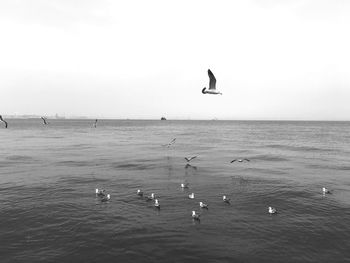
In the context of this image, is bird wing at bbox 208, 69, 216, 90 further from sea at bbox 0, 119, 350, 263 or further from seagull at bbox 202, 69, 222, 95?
sea at bbox 0, 119, 350, 263

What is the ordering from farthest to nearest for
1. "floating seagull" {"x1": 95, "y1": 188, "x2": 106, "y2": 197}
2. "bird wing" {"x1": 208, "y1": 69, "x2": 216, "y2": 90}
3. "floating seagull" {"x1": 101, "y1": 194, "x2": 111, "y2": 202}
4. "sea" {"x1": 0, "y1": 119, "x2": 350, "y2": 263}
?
"floating seagull" {"x1": 95, "y1": 188, "x2": 106, "y2": 197}
"floating seagull" {"x1": 101, "y1": 194, "x2": 111, "y2": 202}
"sea" {"x1": 0, "y1": 119, "x2": 350, "y2": 263}
"bird wing" {"x1": 208, "y1": 69, "x2": 216, "y2": 90}

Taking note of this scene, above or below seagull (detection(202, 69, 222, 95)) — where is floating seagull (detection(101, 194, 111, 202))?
below

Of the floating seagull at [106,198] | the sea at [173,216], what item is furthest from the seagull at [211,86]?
the floating seagull at [106,198]

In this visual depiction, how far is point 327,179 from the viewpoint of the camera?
1554 inches

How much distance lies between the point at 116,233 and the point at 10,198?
13964 millimetres


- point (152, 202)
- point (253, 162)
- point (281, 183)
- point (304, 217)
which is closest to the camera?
point (304, 217)

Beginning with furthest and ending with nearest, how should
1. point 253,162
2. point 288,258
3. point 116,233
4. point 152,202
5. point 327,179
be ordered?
1. point 253,162
2. point 327,179
3. point 152,202
4. point 116,233
5. point 288,258

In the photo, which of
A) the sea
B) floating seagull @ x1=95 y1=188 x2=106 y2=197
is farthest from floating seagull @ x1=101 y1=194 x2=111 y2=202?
floating seagull @ x1=95 y1=188 x2=106 y2=197

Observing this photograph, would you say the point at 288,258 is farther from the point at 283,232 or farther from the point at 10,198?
the point at 10,198

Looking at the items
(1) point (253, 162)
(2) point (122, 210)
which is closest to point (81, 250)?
(2) point (122, 210)

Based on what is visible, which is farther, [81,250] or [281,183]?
[281,183]

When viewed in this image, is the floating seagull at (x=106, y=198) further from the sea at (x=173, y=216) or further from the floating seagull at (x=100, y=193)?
the floating seagull at (x=100, y=193)

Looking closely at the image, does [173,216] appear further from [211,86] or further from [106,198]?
[211,86]

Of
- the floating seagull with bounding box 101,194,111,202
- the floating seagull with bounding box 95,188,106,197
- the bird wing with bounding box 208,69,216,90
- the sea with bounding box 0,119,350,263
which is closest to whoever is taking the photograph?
the bird wing with bounding box 208,69,216,90
